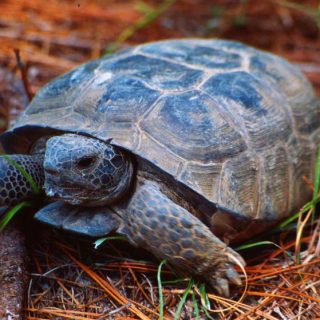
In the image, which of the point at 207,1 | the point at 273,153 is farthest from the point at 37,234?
the point at 207,1

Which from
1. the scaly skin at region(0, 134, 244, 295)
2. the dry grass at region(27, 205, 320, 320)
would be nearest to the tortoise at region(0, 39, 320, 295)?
the scaly skin at region(0, 134, 244, 295)

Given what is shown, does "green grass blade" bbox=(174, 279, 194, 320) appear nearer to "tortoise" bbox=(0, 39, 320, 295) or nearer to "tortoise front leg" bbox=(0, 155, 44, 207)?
"tortoise" bbox=(0, 39, 320, 295)

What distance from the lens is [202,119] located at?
2.56m

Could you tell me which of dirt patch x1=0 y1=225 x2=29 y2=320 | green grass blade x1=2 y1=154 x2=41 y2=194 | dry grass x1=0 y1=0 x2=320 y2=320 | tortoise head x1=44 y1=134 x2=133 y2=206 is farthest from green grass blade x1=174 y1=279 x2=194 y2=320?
green grass blade x1=2 y1=154 x2=41 y2=194

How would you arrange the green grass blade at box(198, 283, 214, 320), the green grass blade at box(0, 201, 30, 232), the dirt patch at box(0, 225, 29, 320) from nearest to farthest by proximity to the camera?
the dirt patch at box(0, 225, 29, 320)
the green grass blade at box(198, 283, 214, 320)
the green grass blade at box(0, 201, 30, 232)

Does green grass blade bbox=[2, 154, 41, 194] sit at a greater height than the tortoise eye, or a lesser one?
lesser

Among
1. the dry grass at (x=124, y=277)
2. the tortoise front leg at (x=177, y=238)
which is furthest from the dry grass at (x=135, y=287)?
the tortoise front leg at (x=177, y=238)

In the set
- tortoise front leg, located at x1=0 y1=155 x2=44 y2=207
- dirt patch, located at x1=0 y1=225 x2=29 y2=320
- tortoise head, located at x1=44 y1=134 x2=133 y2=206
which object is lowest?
dirt patch, located at x1=0 y1=225 x2=29 y2=320

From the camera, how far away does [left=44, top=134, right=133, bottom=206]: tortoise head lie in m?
2.29

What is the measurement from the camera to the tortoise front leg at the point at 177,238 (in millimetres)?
2322

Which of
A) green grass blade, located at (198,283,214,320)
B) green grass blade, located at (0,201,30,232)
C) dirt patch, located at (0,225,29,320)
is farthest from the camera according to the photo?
green grass blade, located at (0,201,30,232)

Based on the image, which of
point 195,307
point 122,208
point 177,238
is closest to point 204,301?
point 195,307

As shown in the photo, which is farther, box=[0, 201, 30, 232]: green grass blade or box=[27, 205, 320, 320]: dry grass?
box=[0, 201, 30, 232]: green grass blade

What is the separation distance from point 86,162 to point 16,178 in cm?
41
